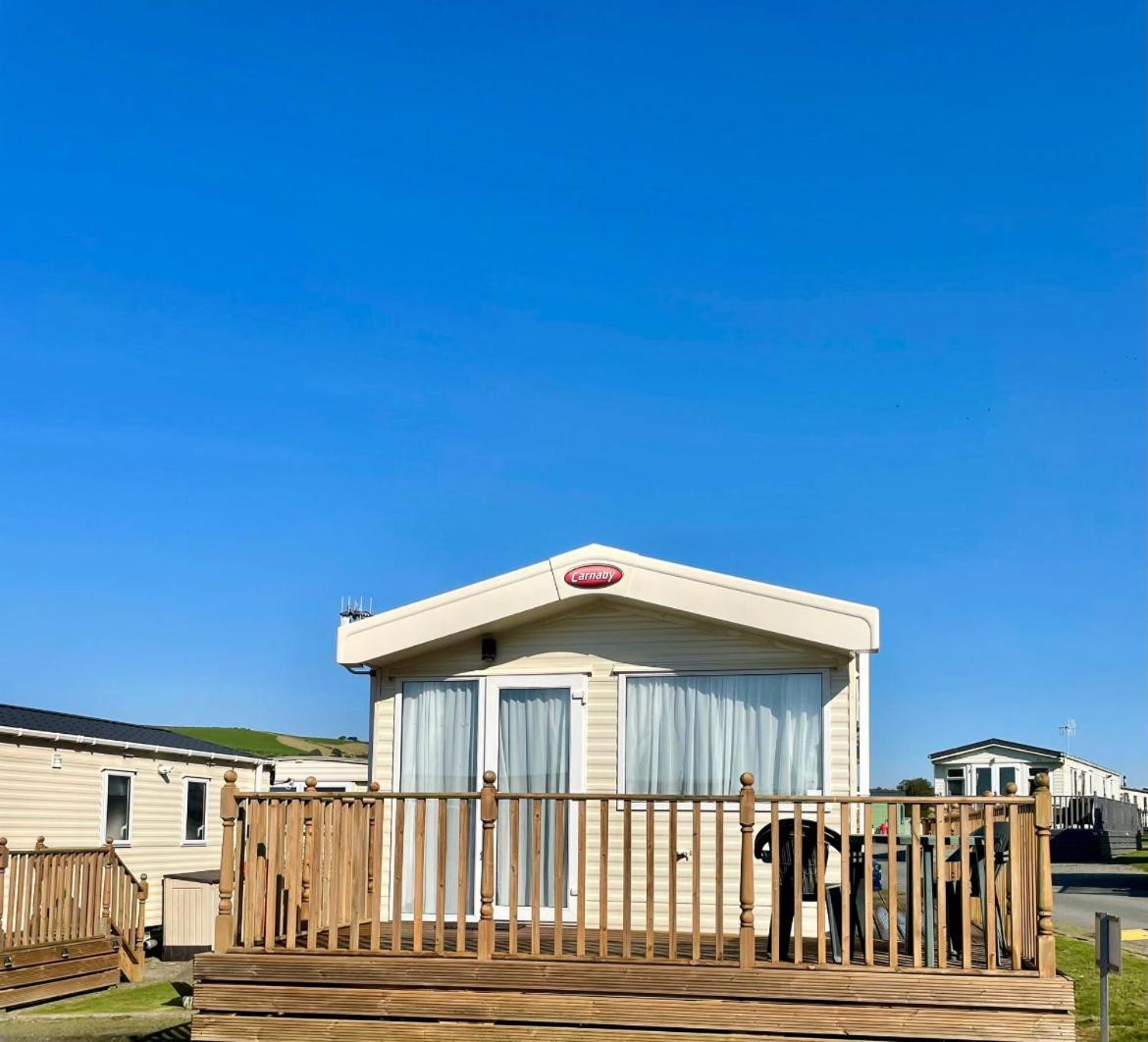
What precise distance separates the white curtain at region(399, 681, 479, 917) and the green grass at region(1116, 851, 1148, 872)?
80.3ft

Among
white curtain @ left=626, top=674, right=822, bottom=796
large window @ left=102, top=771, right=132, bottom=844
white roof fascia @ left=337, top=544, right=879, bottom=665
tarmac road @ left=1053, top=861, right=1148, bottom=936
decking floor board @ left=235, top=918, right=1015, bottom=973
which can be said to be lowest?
tarmac road @ left=1053, top=861, right=1148, bottom=936

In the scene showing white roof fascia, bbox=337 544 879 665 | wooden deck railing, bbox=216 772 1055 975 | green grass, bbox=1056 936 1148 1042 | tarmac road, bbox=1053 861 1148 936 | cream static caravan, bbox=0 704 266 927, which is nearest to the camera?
wooden deck railing, bbox=216 772 1055 975

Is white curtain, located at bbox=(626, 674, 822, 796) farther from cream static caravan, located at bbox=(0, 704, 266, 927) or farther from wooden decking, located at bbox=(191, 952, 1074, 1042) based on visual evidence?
cream static caravan, located at bbox=(0, 704, 266, 927)

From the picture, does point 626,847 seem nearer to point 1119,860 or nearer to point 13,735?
point 13,735

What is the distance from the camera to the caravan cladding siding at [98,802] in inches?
711

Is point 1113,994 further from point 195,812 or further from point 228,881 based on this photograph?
point 195,812

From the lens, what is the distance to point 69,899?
51.0 feet

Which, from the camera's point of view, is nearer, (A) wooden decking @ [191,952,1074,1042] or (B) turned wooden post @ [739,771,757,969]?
(A) wooden decking @ [191,952,1074,1042]

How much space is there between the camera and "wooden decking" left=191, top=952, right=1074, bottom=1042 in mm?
7113

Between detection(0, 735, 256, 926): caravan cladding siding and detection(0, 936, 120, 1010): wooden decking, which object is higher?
detection(0, 735, 256, 926): caravan cladding siding

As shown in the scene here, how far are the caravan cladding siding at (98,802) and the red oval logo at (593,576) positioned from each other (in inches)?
442

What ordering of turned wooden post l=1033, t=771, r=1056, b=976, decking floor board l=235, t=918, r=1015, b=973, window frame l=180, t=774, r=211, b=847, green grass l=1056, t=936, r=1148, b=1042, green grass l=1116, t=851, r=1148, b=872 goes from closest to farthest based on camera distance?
turned wooden post l=1033, t=771, r=1056, b=976
decking floor board l=235, t=918, r=1015, b=973
green grass l=1056, t=936, r=1148, b=1042
window frame l=180, t=774, r=211, b=847
green grass l=1116, t=851, r=1148, b=872

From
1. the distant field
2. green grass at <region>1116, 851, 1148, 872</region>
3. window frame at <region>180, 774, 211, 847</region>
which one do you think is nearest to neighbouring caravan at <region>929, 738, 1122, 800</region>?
green grass at <region>1116, 851, 1148, 872</region>

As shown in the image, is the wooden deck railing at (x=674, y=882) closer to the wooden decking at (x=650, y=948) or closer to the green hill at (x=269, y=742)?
the wooden decking at (x=650, y=948)
